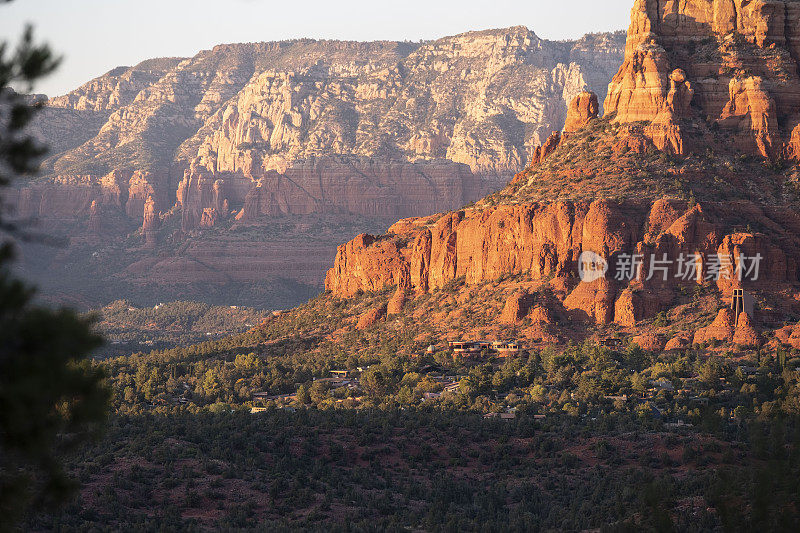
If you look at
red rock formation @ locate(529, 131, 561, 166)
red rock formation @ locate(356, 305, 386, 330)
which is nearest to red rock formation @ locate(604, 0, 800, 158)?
red rock formation @ locate(529, 131, 561, 166)

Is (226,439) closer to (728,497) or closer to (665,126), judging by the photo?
(728,497)

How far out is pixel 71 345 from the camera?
858 inches

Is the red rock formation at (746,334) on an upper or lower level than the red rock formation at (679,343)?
upper

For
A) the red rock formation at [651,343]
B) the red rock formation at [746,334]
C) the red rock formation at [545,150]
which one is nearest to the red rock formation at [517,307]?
the red rock formation at [651,343]

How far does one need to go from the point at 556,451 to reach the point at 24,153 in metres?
50.8

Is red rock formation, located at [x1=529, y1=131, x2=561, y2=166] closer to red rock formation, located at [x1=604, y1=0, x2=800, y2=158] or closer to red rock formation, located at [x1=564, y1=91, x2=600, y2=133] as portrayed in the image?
red rock formation, located at [x1=564, y1=91, x2=600, y2=133]

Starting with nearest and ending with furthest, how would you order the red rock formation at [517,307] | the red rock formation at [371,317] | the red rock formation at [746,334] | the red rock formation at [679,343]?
the red rock formation at [746,334], the red rock formation at [679,343], the red rock formation at [517,307], the red rock formation at [371,317]

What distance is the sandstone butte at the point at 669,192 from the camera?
9650 cm

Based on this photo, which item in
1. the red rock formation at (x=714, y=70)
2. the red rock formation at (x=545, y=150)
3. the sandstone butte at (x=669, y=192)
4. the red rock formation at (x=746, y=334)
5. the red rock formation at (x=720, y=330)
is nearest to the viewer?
the red rock formation at (x=746, y=334)

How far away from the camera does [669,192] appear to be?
341ft

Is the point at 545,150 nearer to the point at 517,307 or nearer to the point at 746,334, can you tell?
the point at 517,307

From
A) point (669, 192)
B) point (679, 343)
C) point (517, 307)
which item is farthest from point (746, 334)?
point (517, 307)

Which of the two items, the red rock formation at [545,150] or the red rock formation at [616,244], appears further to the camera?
the red rock formation at [545,150]

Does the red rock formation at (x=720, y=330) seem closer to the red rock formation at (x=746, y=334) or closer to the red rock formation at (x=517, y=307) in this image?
the red rock formation at (x=746, y=334)
